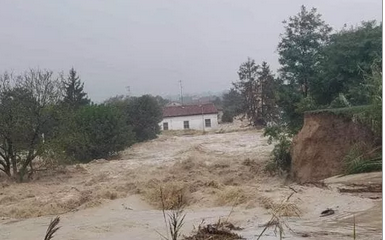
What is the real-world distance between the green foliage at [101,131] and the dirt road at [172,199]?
29cm

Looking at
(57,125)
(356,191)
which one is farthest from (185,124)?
(356,191)

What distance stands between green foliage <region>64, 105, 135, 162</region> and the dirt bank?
414 centimetres

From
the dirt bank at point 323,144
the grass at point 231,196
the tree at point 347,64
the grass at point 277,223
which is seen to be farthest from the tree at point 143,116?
the grass at point 277,223

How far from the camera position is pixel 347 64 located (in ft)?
18.6

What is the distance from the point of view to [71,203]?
4.88m

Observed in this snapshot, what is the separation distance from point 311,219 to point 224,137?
8.14 meters

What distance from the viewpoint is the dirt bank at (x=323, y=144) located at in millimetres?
4634

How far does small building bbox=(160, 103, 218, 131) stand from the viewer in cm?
1320

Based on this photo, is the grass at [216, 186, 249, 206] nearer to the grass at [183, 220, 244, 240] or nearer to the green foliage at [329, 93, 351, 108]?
the grass at [183, 220, 244, 240]

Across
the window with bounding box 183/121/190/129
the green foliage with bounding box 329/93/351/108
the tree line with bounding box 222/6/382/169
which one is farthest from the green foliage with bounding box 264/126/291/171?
the window with bounding box 183/121/190/129

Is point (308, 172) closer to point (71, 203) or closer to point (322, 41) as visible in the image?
point (71, 203)

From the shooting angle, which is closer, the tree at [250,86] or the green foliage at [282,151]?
the green foliage at [282,151]

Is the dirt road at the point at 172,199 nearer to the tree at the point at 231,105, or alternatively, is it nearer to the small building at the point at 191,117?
the tree at the point at 231,105

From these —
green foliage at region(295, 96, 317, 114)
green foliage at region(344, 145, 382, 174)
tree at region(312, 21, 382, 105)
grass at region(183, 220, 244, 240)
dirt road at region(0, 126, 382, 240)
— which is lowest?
dirt road at region(0, 126, 382, 240)
